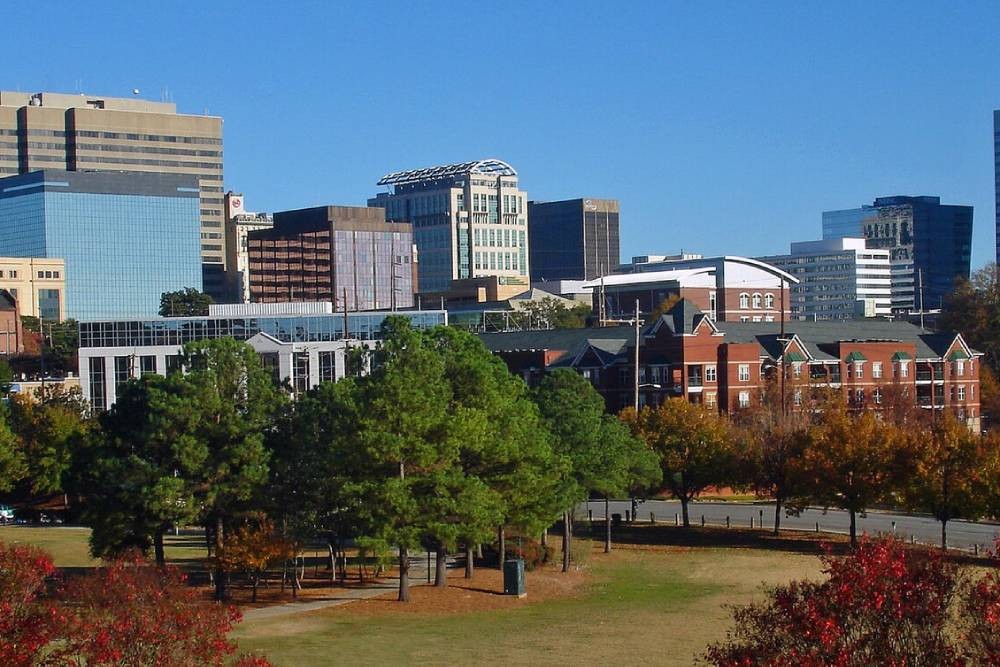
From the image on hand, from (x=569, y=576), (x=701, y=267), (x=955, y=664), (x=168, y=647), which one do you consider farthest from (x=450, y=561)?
(x=701, y=267)

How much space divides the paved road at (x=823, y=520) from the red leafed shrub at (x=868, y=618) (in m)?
46.6

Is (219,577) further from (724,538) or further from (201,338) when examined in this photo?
(201,338)

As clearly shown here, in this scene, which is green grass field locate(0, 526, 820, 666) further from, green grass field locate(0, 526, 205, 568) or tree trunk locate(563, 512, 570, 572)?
tree trunk locate(563, 512, 570, 572)

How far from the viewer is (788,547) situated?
70375 mm

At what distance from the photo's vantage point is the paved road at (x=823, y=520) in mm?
73000

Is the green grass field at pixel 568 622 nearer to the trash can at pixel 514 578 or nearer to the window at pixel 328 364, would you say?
the trash can at pixel 514 578

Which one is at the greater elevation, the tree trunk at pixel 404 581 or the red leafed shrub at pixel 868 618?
the red leafed shrub at pixel 868 618

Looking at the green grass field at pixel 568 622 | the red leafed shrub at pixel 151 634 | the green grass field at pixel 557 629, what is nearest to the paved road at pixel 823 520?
the green grass field at pixel 568 622

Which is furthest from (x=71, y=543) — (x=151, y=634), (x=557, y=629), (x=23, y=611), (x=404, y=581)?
(x=151, y=634)

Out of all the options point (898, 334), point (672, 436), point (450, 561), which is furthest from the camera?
point (898, 334)

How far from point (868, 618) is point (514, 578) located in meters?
33.7

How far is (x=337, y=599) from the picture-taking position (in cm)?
5509

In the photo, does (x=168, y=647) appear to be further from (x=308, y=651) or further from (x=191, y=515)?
(x=191, y=515)

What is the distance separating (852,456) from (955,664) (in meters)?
47.9
